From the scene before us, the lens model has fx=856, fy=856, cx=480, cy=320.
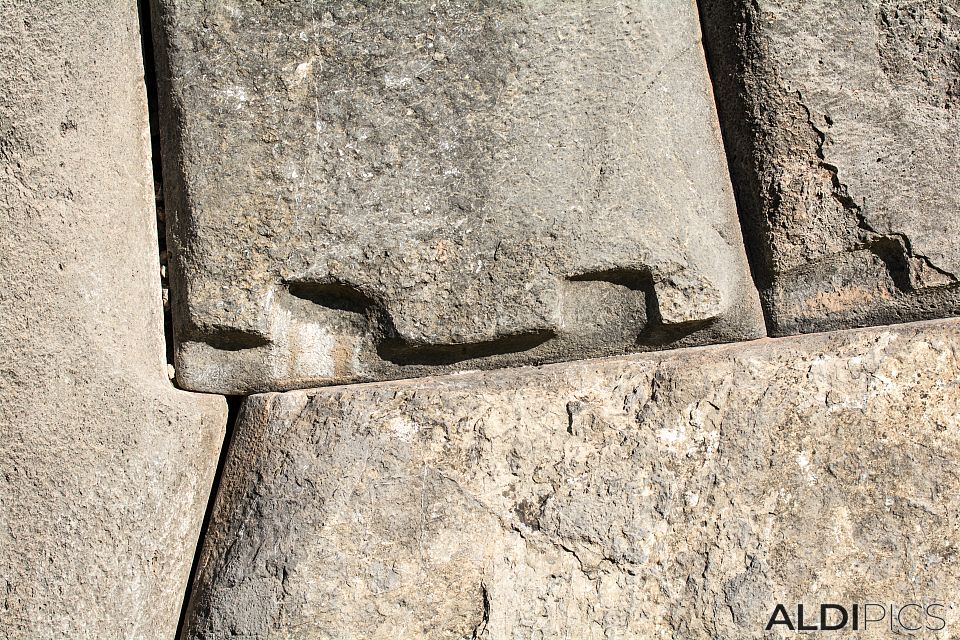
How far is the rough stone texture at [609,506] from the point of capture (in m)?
0.88

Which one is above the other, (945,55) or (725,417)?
(945,55)

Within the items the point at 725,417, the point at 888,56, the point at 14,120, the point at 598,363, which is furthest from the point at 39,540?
the point at 888,56

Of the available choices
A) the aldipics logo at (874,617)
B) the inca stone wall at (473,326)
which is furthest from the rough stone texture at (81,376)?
the aldipics logo at (874,617)

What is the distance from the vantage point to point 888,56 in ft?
3.14

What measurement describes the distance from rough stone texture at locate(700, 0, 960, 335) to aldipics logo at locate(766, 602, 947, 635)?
12.1 inches

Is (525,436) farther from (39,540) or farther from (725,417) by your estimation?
(39,540)

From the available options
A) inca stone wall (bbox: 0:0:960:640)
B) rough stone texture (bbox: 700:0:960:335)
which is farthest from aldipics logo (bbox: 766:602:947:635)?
rough stone texture (bbox: 700:0:960:335)

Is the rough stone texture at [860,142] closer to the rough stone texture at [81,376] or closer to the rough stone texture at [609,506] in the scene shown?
the rough stone texture at [609,506]

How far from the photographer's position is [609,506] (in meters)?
0.89

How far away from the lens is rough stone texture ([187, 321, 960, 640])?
34.4 inches

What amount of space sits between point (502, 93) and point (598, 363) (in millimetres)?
312

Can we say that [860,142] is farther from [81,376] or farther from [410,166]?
[81,376]

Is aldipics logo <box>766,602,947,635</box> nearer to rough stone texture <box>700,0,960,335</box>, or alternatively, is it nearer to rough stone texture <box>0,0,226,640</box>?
rough stone texture <box>700,0,960,335</box>

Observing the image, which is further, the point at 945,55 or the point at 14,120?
the point at 945,55
